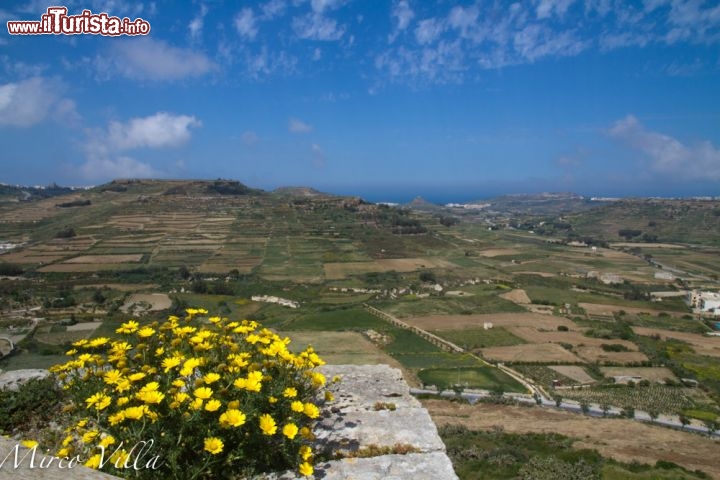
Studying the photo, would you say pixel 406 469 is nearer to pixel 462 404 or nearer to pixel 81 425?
pixel 81 425

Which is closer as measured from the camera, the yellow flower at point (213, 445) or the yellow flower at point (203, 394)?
the yellow flower at point (213, 445)

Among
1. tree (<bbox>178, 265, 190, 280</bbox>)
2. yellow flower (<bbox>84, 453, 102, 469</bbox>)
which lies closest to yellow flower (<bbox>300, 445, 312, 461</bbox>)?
yellow flower (<bbox>84, 453, 102, 469</bbox>)

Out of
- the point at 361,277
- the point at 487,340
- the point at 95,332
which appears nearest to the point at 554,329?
the point at 487,340

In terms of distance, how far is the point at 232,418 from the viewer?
328cm

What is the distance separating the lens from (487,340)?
44031 mm

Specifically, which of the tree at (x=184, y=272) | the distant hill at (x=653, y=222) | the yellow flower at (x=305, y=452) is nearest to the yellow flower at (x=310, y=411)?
the yellow flower at (x=305, y=452)

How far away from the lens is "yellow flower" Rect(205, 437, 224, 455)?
316 cm

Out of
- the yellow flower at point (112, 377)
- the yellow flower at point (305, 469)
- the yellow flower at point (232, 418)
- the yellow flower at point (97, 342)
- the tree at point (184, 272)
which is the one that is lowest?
the tree at point (184, 272)

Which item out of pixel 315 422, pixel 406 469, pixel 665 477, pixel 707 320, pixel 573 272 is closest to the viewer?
pixel 406 469

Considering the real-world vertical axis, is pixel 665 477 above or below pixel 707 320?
above

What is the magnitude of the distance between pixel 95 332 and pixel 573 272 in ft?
236

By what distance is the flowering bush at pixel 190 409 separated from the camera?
330 cm

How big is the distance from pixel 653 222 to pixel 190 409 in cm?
15521

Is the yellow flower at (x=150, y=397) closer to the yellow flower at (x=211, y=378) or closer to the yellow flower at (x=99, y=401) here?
the yellow flower at (x=99, y=401)
